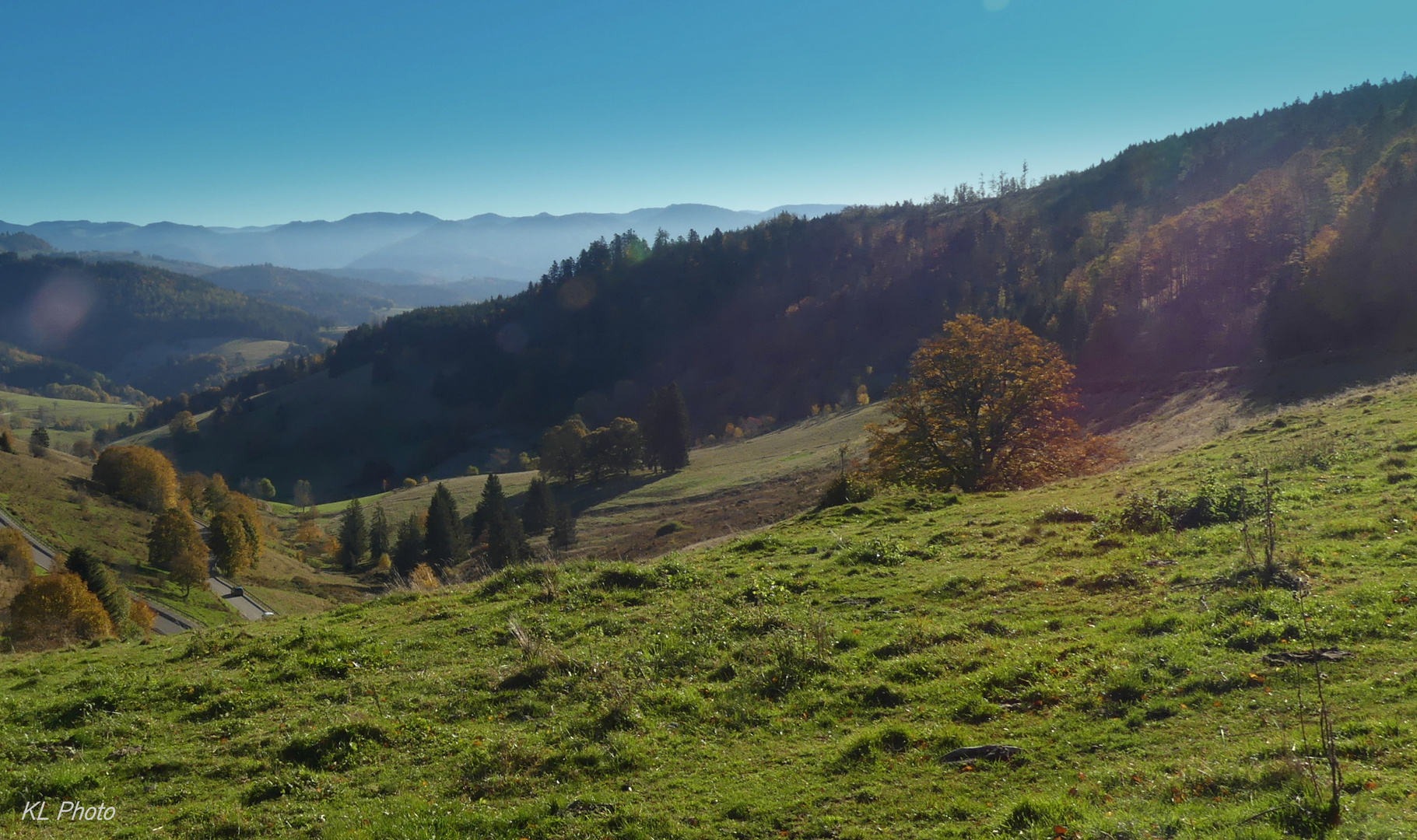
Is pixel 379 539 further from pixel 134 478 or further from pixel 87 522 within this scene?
pixel 87 522

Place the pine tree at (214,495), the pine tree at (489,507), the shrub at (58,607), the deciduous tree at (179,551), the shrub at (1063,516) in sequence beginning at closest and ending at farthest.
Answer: the shrub at (1063,516) → the shrub at (58,607) → the deciduous tree at (179,551) → the pine tree at (489,507) → the pine tree at (214,495)

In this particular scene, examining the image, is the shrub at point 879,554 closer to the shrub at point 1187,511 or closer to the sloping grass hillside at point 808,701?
the sloping grass hillside at point 808,701

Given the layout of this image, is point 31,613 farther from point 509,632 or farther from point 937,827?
point 937,827

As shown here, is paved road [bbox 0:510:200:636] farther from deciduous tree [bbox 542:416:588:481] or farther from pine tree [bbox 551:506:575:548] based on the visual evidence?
deciduous tree [bbox 542:416:588:481]

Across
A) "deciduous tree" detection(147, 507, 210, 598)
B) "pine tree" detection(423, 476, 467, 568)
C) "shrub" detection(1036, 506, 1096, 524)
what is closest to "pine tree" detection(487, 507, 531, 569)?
"pine tree" detection(423, 476, 467, 568)

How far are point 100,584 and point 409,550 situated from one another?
153ft

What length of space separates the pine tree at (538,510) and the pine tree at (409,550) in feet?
42.7

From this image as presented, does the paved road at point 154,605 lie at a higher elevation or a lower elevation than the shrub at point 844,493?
lower

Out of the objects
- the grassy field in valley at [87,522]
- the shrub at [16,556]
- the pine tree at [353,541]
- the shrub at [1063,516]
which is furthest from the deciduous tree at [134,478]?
the shrub at [1063,516]

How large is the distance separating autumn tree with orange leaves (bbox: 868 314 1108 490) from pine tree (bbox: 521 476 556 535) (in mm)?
55876

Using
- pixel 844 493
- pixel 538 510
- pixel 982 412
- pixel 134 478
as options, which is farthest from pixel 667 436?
pixel 844 493

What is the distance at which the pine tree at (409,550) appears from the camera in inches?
3455

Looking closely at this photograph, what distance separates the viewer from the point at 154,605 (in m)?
61.3

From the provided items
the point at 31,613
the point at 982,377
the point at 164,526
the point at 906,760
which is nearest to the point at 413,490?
the point at 164,526
